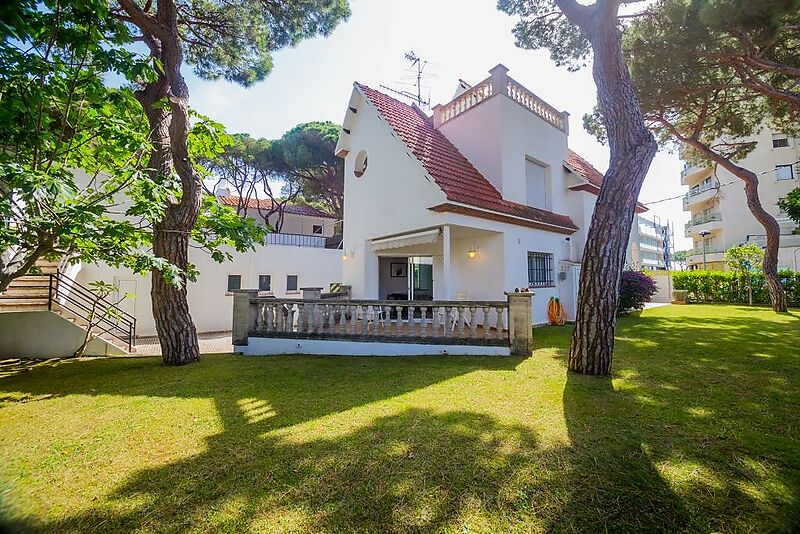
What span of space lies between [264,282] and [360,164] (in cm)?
942

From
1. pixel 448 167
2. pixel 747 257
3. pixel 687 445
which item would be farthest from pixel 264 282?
pixel 747 257

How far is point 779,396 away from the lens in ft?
17.4

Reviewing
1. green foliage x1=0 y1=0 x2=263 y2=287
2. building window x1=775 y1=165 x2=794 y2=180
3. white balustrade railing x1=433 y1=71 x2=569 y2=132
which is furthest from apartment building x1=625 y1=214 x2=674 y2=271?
green foliage x1=0 y1=0 x2=263 y2=287

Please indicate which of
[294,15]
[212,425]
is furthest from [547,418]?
[294,15]

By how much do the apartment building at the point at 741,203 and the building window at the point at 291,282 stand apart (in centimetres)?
3332

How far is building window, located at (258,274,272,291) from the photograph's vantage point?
1936cm

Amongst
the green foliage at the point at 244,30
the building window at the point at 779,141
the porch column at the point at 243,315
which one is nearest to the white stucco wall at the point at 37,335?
the porch column at the point at 243,315

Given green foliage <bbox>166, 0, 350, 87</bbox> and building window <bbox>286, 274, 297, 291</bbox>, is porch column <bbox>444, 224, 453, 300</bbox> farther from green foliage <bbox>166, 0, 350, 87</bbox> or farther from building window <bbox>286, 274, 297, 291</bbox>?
building window <bbox>286, 274, 297, 291</bbox>

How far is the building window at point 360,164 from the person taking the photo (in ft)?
49.9

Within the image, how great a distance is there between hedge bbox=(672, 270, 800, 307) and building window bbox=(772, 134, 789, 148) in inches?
804

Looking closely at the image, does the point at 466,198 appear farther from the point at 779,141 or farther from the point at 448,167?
the point at 779,141

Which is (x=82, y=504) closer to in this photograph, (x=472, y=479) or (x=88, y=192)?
(x=472, y=479)

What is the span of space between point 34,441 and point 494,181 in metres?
14.0

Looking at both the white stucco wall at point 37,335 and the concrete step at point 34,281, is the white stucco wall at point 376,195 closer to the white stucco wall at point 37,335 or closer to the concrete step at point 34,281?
the white stucco wall at point 37,335
